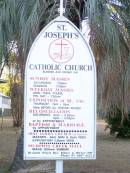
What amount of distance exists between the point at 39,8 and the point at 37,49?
396 cm

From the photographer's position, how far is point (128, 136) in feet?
82.8

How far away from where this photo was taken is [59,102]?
25.0 ft

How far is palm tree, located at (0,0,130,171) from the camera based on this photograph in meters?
Result: 11.0

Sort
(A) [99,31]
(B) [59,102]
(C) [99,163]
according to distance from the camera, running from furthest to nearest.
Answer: (C) [99,163] → (A) [99,31] → (B) [59,102]

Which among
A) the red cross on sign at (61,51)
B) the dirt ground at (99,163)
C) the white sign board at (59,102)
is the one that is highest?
the red cross on sign at (61,51)

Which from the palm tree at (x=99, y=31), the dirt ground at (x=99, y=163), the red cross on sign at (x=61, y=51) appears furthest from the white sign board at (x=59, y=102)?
the dirt ground at (x=99, y=163)

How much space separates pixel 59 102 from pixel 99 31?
3.66 metres

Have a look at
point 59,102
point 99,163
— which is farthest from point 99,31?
point 99,163

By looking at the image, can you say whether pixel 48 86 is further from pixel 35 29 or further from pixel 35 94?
pixel 35 29

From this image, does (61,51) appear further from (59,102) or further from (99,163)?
(99,163)

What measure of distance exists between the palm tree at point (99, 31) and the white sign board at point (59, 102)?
318 centimetres

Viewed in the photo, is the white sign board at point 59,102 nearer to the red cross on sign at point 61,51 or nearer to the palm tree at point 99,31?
the red cross on sign at point 61,51

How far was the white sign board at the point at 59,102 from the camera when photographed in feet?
24.9

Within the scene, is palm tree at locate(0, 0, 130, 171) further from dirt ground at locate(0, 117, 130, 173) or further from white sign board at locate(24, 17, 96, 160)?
white sign board at locate(24, 17, 96, 160)
